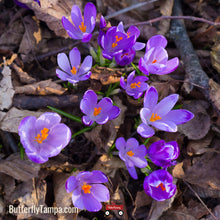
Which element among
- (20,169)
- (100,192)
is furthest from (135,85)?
(20,169)

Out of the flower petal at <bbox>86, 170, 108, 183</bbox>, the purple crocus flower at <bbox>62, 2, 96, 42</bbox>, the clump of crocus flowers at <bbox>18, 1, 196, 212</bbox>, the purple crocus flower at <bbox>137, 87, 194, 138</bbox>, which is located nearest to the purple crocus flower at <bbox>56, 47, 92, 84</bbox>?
the clump of crocus flowers at <bbox>18, 1, 196, 212</bbox>

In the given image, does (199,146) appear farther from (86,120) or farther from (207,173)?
(86,120)

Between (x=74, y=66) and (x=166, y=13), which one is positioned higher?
(x=166, y=13)

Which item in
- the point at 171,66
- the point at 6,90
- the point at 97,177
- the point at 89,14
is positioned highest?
the point at 89,14

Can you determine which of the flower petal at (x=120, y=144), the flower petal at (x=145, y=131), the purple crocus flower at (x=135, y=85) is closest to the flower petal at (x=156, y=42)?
the purple crocus flower at (x=135, y=85)

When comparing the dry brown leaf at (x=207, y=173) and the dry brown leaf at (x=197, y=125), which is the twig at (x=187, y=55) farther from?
the dry brown leaf at (x=207, y=173)

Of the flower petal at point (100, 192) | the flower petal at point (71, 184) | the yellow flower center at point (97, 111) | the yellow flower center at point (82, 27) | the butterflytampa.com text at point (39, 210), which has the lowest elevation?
the butterflytampa.com text at point (39, 210)

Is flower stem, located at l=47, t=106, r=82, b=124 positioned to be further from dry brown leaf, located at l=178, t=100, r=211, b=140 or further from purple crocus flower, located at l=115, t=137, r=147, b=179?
dry brown leaf, located at l=178, t=100, r=211, b=140
